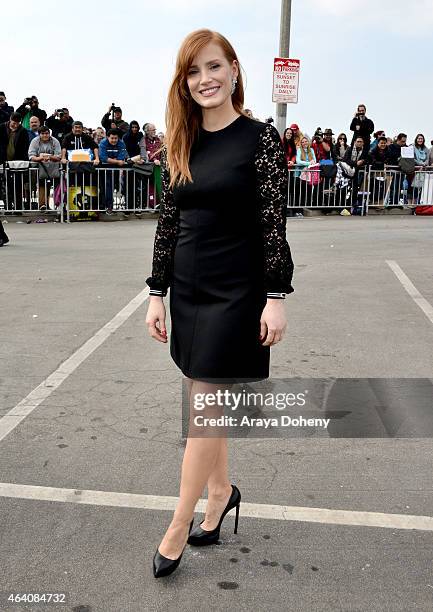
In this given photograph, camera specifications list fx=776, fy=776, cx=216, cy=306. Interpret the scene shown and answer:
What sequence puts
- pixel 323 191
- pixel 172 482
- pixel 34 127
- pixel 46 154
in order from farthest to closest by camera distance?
pixel 323 191 → pixel 34 127 → pixel 46 154 → pixel 172 482

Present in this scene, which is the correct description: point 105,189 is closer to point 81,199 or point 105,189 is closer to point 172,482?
point 81,199

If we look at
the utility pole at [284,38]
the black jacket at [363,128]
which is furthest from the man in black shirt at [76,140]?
the black jacket at [363,128]

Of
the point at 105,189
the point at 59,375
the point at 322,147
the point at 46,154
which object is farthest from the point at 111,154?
the point at 59,375

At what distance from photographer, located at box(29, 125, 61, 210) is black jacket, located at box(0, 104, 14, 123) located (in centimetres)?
139

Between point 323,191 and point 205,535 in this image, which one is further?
point 323,191

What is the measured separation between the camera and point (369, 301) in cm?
794

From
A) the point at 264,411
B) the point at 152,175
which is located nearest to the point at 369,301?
the point at 264,411

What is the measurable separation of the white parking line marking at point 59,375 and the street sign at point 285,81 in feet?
30.3

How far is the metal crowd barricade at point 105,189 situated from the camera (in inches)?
650

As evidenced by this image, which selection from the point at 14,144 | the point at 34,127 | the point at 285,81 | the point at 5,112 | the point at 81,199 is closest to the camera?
the point at 285,81

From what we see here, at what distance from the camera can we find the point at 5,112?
17.3m

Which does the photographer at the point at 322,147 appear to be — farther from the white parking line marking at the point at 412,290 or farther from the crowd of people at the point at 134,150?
the white parking line marking at the point at 412,290

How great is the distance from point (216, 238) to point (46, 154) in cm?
1394

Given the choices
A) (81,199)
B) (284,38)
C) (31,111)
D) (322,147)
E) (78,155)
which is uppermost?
(284,38)
